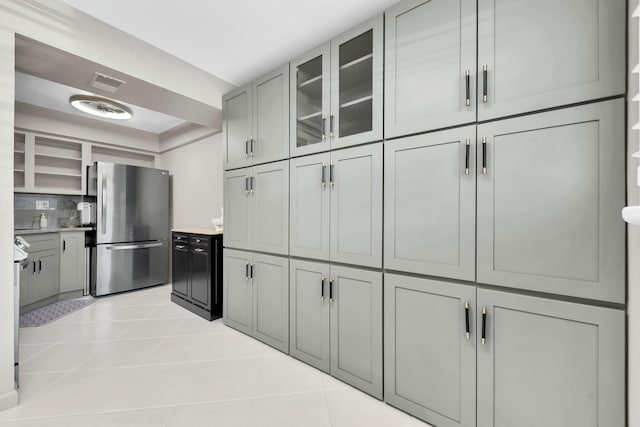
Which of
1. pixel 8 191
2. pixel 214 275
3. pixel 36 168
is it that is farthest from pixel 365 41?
pixel 36 168

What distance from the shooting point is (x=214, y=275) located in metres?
3.12

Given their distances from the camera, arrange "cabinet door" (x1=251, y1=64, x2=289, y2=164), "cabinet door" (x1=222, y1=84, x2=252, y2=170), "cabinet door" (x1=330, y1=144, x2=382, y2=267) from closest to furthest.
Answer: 1. "cabinet door" (x1=330, y1=144, x2=382, y2=267)
2. "cabinet door" (x1=251, y1=64, x2=289, y2=164)
3. "cabinet door" (x1=222, y1=84, x2=252, y2=170)

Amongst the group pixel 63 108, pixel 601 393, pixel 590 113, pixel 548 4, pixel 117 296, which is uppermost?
pixel 63 108

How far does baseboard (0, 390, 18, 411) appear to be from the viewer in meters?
1.64

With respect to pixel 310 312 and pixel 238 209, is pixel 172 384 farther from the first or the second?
pixel 238 209

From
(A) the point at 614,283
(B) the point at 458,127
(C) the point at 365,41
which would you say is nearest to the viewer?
(A) the point at 614,283

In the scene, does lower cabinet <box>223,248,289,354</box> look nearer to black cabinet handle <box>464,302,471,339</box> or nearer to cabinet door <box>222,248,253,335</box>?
cabinet door <box>222,248,253,335</box>

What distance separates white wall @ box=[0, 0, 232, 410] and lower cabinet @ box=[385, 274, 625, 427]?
231 cm

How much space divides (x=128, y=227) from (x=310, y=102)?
3.67 m

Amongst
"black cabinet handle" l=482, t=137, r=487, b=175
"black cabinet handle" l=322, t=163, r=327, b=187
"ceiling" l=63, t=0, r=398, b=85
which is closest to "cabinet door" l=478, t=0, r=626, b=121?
"black cabinet handle" l=482, t=137, r=487, b=175

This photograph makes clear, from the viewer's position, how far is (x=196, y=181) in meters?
4.49

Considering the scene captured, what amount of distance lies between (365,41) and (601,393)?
2.20 meters

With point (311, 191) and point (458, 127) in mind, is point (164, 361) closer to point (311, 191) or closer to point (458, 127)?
point (311, 191)

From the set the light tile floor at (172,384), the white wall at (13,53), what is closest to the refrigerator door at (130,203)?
the light tile floor at (172,384)
